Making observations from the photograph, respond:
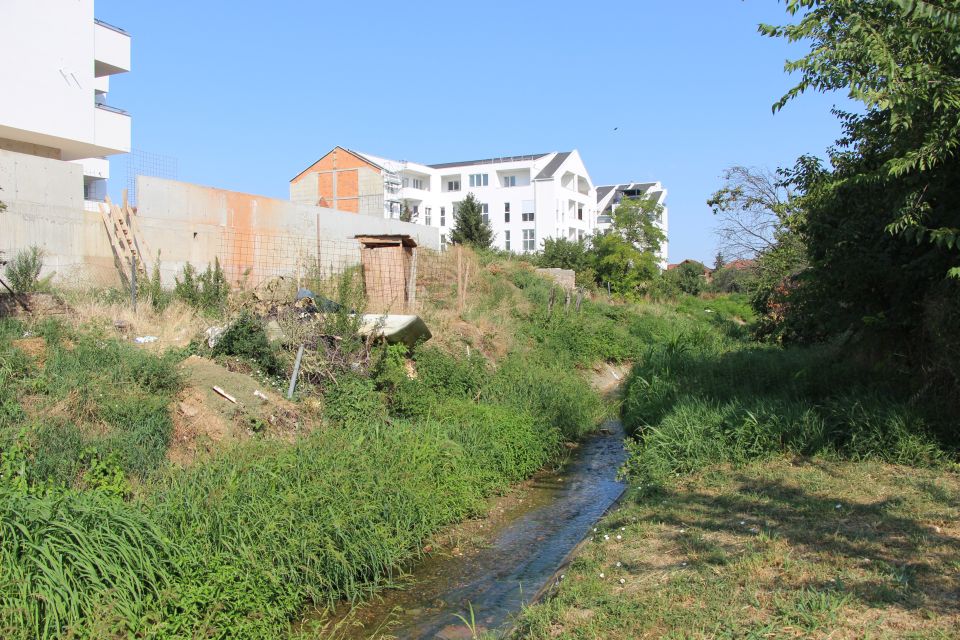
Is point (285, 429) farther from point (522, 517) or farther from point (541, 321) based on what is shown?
point (541, 321)

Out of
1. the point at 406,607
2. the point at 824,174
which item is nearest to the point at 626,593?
the point at 406,607

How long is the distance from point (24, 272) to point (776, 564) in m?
11.3

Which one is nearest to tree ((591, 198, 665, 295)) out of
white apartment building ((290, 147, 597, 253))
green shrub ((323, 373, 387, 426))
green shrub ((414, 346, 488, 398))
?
white apartment building ((290, 147, 597, 253))

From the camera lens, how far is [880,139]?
8141 mm

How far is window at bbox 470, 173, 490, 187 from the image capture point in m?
57.8

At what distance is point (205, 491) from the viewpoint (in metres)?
6.32

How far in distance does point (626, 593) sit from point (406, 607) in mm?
2115

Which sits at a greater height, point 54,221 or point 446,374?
point 54,221

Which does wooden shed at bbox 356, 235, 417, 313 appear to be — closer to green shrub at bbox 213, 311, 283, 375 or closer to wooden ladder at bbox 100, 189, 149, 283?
wooden ladder at bbox 100, 189, 149, 283

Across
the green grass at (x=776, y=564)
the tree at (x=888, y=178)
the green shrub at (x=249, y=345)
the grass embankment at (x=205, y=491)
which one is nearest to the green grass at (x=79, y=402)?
the grass embankment at (x=205, y=491)

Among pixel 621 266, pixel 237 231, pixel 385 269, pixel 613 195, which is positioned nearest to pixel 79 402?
pixel 385 269

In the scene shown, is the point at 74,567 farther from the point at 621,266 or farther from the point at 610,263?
the point at 621,266

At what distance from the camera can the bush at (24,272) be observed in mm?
10930

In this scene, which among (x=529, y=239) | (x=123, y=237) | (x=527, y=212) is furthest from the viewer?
(x=527, y=212)
